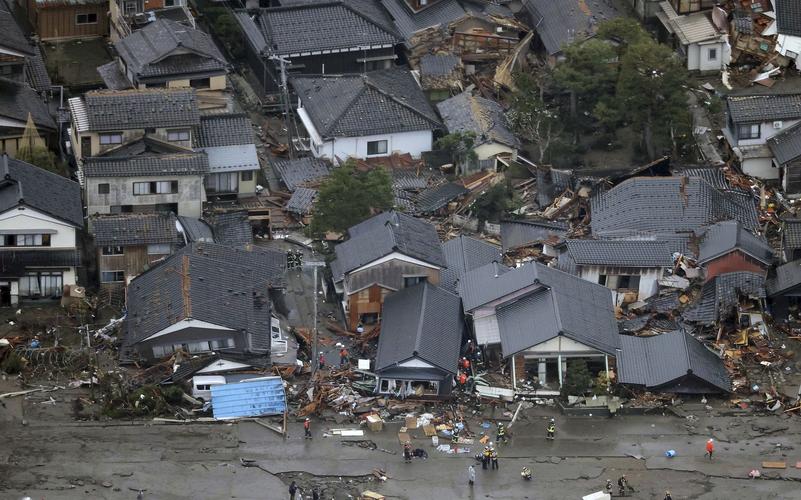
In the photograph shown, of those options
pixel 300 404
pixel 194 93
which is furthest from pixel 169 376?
pixel 194 93

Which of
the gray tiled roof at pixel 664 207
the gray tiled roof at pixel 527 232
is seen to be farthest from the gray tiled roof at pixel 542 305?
the gray tiled roof at pixel 664 207

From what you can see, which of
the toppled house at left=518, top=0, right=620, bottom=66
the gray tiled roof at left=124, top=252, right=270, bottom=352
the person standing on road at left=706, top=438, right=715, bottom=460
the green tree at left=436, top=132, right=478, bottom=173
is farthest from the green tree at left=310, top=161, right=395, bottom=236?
the person standing on road at left=706, top=438, right=715, bottom=460

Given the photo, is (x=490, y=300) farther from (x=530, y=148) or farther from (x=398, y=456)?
(x=530, y=148)

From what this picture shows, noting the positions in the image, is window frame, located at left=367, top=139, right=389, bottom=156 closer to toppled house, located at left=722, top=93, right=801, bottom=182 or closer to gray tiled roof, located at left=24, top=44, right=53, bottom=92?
toppled house, located at left=722, top=93, right=801, bottom=182

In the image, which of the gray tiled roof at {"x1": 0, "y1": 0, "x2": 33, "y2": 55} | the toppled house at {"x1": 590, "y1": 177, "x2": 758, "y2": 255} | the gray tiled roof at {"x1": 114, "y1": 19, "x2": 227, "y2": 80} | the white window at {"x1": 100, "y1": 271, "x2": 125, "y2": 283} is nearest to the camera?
the white window at {"x1": 100, "y1": 271, "x2": 125, "y2": 283}

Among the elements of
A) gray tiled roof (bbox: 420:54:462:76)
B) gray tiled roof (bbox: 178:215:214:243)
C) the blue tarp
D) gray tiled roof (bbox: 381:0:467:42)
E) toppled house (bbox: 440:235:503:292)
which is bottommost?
the blue tarp

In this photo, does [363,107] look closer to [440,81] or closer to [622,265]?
[440,81]

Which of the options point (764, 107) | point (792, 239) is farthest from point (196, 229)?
point (764, 107)

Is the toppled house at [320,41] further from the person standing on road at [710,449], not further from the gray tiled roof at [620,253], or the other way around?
the person standing on road at [710,449]
